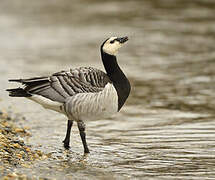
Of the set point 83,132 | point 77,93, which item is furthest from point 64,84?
point 83,132

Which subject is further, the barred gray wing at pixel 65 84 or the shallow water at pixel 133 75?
the barred gray wing at pixel 65 84

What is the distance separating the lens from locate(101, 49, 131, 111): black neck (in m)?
8.30

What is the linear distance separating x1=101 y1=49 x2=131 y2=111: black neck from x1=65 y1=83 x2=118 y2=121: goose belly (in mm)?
179

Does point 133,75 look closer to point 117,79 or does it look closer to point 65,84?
point 117,79

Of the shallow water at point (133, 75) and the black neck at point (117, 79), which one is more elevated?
the black neck at point (117, 79)

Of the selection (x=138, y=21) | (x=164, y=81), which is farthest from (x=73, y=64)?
(x=138, y=21)

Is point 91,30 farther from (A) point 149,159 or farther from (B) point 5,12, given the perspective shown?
(A) point 149,159

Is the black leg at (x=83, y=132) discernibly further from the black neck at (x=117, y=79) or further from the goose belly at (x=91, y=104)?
the black neck at (x=117, y=79)

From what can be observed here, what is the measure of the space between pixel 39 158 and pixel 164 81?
6700 millimetres

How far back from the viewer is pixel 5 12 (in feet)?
77.7

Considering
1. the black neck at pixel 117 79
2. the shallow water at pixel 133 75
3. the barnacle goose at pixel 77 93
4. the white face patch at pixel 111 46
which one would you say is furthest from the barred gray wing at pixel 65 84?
the shallow water at pixel 133 75

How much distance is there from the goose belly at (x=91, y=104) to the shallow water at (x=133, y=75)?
65 centimetres

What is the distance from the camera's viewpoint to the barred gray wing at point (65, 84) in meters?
8.04

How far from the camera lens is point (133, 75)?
14594mm
